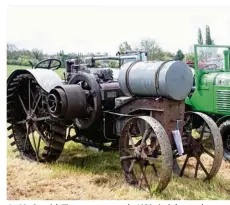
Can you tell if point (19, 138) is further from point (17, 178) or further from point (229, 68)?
point (229, 68)

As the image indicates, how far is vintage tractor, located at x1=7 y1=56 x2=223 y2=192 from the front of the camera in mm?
4699

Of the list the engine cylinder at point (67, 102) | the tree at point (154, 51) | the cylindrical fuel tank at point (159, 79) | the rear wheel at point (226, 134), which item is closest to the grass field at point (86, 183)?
the rear wheel at point (226, 134)

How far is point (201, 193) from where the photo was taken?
477 centimetres

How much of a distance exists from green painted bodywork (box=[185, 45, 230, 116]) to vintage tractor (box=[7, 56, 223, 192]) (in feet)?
3.87

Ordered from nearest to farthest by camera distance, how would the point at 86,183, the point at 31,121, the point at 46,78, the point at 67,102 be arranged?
the point at 86,183, the point at 67,102, the point at 46,78, the point at 31,121

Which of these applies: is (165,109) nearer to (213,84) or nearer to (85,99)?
(85,99)

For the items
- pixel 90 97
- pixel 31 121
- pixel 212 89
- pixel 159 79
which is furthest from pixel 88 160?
pixel 212 89

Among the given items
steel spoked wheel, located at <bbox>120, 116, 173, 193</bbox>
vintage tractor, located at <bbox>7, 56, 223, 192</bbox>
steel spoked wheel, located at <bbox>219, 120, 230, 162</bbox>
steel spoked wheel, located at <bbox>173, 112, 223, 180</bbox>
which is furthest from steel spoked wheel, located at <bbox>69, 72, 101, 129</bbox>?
steel spoked wheel, located at <bbox>219, 120, 230, 162</bbox>

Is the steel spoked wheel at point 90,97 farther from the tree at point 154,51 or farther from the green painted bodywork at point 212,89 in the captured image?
the tree at point 154,51

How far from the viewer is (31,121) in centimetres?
634

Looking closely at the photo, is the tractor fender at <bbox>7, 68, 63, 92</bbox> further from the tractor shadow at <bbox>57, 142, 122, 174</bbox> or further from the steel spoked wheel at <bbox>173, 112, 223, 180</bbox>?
the steel spoked wheel at <bbox>173, 112, 223, 180</bbox>

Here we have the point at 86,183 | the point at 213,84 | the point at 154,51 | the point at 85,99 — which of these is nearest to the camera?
the point at 86,183

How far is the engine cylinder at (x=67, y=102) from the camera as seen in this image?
5262mm

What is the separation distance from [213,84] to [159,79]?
2.91 m
